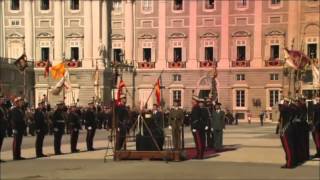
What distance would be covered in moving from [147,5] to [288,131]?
51.5 metres

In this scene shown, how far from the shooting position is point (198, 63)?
66.4 metres

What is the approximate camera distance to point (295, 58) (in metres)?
56.7

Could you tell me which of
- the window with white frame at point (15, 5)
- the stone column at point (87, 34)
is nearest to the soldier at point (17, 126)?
the stone column at point (87, 34)

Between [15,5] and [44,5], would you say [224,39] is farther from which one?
[15,5]

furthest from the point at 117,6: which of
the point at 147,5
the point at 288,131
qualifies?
the point at 288,131

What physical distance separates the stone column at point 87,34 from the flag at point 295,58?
2169cm

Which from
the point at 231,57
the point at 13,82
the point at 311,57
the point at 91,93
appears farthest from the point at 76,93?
the point at 311,57

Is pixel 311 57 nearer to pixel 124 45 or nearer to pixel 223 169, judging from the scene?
pixel 124 45

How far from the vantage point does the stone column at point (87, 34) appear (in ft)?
223

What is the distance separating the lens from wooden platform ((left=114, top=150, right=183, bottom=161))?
1958 cm

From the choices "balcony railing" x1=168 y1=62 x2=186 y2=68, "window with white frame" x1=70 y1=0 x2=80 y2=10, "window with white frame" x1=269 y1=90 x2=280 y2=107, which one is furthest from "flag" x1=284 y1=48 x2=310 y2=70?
"window with white frame" x1=70 y1=0 x2=80 y2=10

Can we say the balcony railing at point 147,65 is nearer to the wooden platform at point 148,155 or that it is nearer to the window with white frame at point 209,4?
the window with white frame at point 209,4

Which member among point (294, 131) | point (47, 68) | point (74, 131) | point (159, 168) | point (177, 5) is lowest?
point (159, 168)

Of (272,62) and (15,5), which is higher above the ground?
(15,5)
